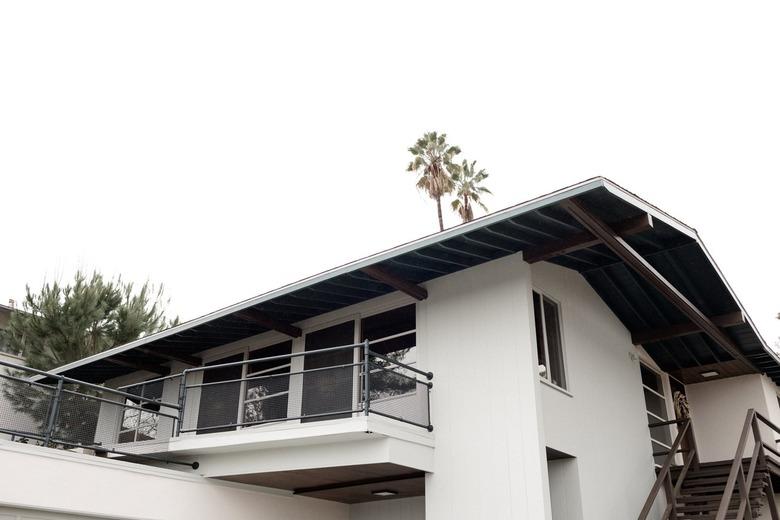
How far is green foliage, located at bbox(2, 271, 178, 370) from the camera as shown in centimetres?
2167

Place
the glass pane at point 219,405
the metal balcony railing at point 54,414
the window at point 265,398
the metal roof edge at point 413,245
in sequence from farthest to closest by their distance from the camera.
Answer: the window at point 265,398, the glass pane at point 219,405, the metal balcony railing at point 54,414, the metal roof edge at point 413,245

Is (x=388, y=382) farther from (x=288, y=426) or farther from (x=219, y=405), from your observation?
(x=219, y=405)

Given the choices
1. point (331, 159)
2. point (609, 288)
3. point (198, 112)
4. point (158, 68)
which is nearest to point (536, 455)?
point (609, 288)

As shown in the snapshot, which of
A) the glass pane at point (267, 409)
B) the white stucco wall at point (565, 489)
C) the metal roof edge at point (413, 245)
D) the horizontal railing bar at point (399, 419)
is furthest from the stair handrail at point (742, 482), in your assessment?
the glass pane at point (267, 409)

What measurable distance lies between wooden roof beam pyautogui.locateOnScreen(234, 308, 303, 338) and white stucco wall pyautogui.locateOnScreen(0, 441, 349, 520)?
275cm

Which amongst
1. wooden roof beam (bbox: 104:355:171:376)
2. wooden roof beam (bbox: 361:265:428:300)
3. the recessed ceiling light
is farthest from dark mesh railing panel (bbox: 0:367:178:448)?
wooden roof beam (bbox: 361:265:428:300)

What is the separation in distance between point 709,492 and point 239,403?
327 inches

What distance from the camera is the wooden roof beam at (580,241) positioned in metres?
8.85

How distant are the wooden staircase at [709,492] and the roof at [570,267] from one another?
8.66 ft

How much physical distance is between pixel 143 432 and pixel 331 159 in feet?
107

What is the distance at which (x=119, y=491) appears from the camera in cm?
926

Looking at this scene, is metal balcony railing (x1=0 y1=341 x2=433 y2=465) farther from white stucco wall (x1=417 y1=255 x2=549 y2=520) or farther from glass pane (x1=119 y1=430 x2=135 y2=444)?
white stucco wall (x1=417 y1=255 x2=549 y2=520)

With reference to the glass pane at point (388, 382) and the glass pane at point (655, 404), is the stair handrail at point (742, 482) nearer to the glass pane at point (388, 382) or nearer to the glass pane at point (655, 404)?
the glass pane at point (655, 404)

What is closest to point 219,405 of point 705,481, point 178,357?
point 178,357
